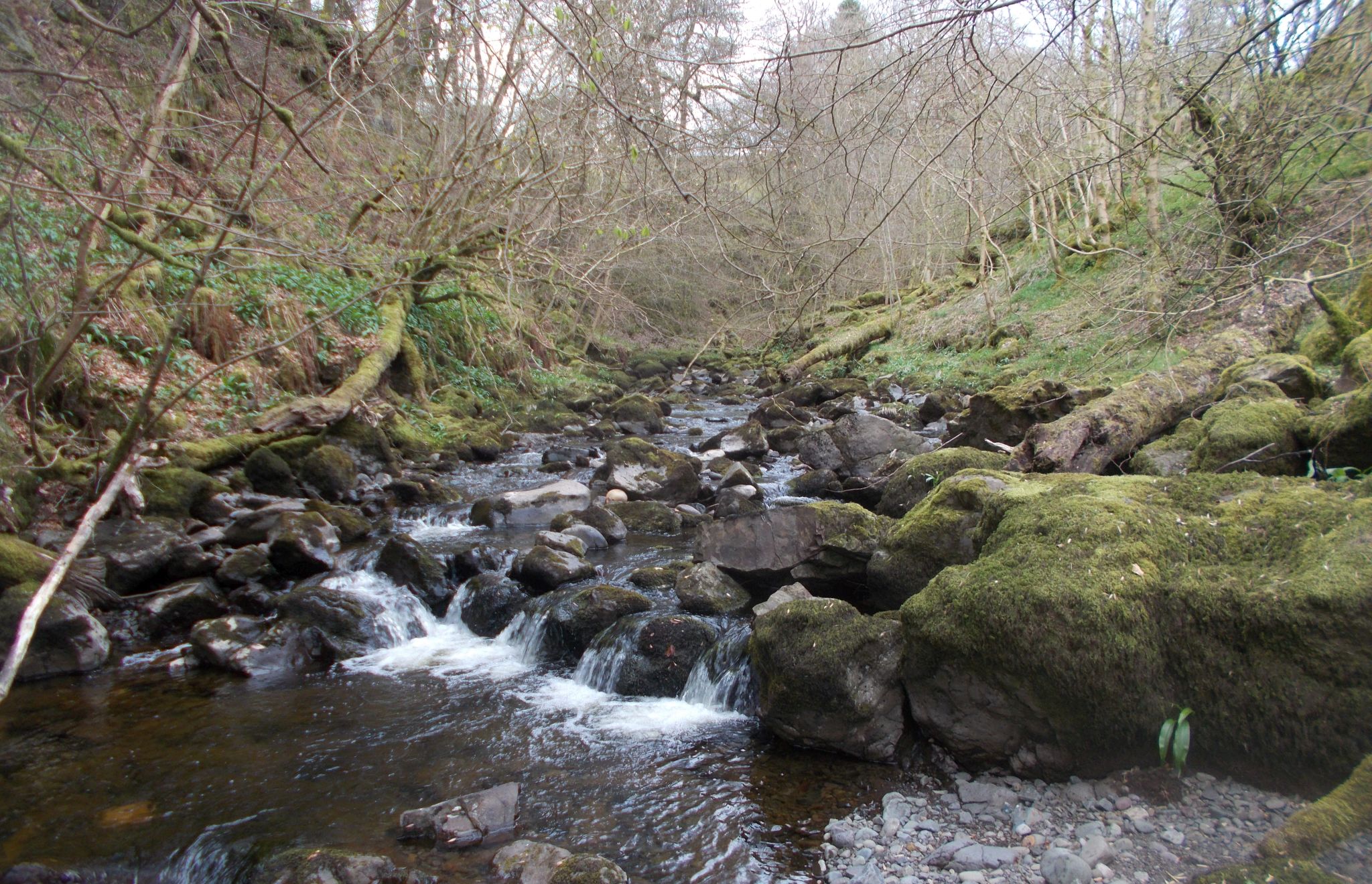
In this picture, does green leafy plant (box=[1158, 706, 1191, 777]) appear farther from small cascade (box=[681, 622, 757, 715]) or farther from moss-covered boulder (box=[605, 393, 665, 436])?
moss-covered boulder (box=[605, 393, 665, 436])

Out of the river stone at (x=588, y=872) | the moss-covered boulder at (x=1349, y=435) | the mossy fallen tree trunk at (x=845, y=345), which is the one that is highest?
the mossy fallen tree trunk at (x=845, y=345)

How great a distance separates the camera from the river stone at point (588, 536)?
7902 mm

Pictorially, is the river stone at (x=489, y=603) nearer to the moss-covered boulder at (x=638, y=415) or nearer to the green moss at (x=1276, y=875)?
the green moss at (x=1276, y=875)

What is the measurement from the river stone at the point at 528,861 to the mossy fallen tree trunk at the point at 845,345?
55.6 feet

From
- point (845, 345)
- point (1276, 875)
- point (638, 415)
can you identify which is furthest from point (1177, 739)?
point (845, 345)

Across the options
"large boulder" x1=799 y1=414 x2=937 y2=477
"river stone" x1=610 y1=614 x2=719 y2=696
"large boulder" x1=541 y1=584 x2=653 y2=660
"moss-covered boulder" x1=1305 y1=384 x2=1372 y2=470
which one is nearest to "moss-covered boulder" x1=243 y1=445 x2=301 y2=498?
"large boulder" x1=541 y1=584 x2=653 y2=660

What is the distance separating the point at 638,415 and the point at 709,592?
31.6 feet

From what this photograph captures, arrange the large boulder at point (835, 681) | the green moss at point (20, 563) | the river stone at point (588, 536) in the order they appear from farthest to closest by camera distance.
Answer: the river stone at point (588, 536)
the green moss at point (20, 563)
the large boulder at point (835, 681)

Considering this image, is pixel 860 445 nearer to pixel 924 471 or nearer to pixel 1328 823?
pixel 924 471

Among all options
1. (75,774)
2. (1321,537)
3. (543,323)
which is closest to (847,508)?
(1321,537)

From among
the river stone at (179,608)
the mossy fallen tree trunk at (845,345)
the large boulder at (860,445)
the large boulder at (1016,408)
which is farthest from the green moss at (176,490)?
the mossy fallen tree trunk at (845,345)

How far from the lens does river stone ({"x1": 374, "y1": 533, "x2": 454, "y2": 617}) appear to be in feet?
21.8

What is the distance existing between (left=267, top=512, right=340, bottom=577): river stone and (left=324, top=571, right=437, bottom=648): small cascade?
39cm

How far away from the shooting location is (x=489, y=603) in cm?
635
